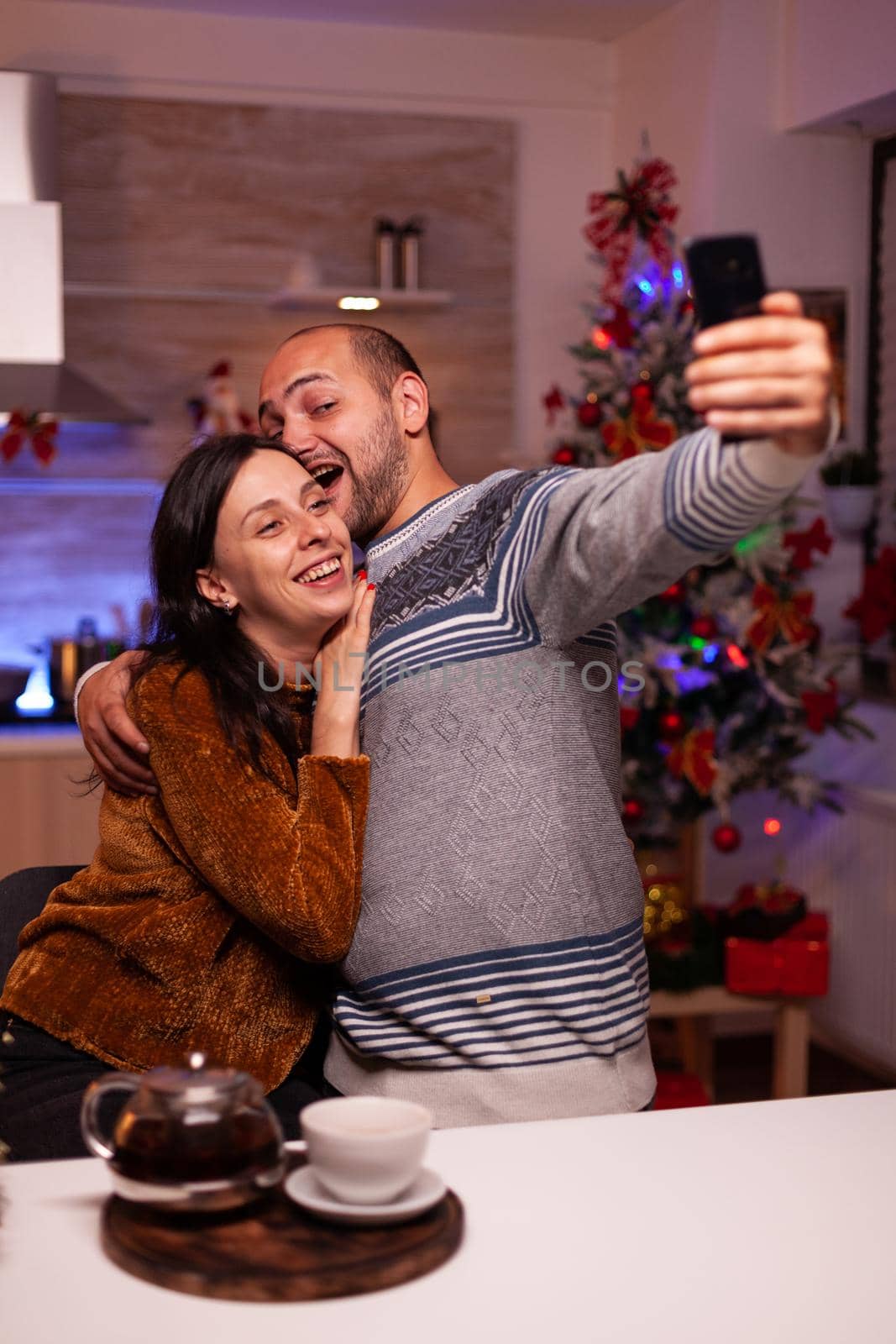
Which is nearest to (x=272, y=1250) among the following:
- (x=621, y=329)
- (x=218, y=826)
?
(x=218, y=826)

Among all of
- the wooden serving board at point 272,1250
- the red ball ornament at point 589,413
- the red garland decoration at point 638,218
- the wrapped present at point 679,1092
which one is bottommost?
the wrapped present at point 679,1092

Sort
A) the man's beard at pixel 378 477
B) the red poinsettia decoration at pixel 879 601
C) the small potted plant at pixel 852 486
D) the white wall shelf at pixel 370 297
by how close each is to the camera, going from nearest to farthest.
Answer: the man's beard at pixel 378 477 → the red poinsettia decoration at pixel 879 601 → the small potted plant at pixel 852 486 → the white wall shelf at pixel 370 297

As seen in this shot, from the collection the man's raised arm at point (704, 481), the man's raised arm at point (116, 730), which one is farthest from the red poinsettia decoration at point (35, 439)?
the man's raised arm at point (704, 481)

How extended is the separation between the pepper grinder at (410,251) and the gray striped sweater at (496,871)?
295cm

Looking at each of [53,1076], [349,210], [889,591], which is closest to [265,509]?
[53,1076]

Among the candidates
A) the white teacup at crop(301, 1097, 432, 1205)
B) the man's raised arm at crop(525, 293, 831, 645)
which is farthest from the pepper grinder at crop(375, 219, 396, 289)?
the white teacup at crop(301, 1097, 432, 1205)

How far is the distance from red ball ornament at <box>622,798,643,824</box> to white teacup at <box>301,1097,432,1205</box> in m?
2.33

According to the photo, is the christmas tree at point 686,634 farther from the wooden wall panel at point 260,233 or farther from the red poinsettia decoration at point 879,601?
the wooden wall panel at point 260,233

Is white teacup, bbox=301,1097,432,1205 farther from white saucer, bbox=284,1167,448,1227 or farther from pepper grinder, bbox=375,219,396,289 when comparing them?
pepper grinder, bbox=375,219,396,289

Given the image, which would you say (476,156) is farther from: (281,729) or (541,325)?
(281,729)

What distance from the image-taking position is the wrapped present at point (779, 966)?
3.43 meters

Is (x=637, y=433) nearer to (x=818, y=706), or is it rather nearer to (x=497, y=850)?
(x=818, y=706)

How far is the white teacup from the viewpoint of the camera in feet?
3.45

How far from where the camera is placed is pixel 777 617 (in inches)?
133
